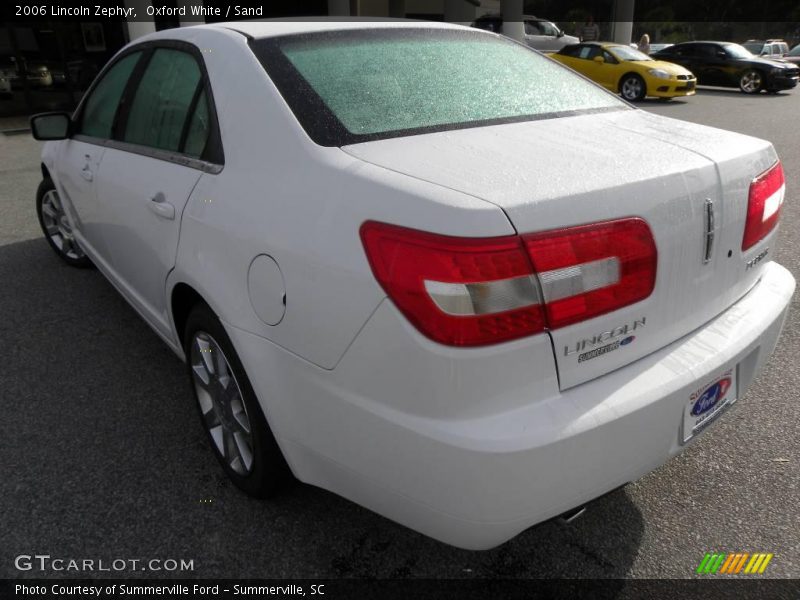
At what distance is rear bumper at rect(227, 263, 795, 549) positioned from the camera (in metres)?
1.46

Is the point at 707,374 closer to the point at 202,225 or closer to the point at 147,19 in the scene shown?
the point at 202,225

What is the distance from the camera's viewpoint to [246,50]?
2197 millimetres

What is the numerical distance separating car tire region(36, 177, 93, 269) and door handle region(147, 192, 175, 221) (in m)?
2.25

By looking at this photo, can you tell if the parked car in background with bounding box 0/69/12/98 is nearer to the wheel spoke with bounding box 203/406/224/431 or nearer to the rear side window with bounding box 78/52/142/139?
the rear side window with bounding box 78/52/142/139

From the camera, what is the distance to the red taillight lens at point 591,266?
1459 millimetres

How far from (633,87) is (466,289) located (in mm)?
15421

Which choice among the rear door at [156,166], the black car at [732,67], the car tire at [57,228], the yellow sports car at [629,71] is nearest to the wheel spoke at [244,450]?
the rear door at [156,166]

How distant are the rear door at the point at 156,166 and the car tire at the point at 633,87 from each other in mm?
14120

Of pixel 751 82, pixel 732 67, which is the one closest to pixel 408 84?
pixel 751 82

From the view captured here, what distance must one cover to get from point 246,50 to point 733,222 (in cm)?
166

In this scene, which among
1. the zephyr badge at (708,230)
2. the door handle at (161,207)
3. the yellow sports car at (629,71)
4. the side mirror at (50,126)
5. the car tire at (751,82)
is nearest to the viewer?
the zephyr badge at (708,230)

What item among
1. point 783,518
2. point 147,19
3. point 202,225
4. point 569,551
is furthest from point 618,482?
point 147,19

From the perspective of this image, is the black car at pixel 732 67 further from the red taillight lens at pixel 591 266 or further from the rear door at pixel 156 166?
the red taillight lens at pixel 591 266

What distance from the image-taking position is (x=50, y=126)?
350cm
